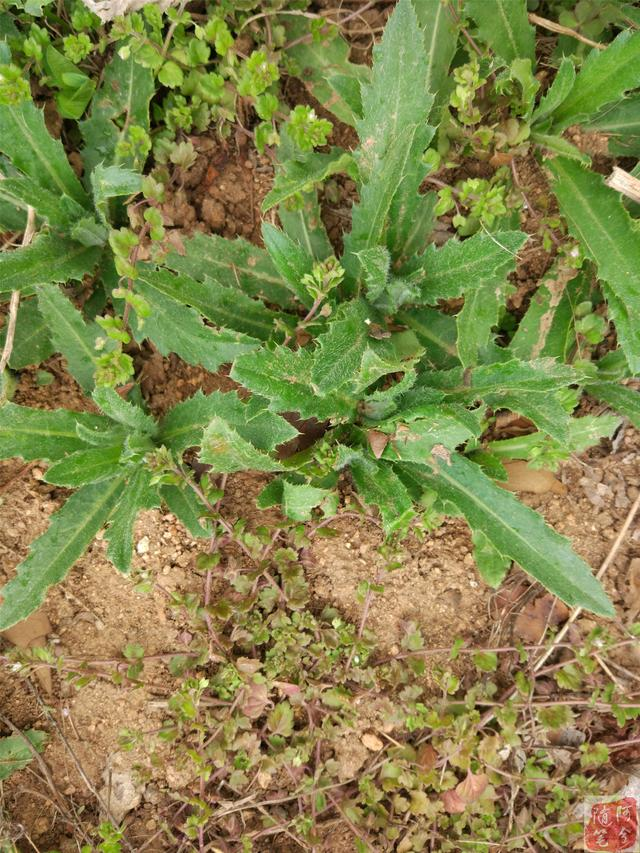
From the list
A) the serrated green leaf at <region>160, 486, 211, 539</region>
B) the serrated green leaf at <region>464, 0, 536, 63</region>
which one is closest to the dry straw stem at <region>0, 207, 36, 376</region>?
the serrated green leaf at <region>160, 486, 211, 539</region>

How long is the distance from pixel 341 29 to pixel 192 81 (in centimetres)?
57

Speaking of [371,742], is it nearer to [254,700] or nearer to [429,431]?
[254,700]

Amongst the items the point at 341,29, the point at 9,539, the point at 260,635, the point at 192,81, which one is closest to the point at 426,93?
the point at 341,29

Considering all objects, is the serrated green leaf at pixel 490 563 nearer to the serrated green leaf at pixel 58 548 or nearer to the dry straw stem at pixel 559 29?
the serrated green leaf at pixel 58 548

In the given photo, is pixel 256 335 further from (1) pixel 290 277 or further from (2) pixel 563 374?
(2) pixel 563 374

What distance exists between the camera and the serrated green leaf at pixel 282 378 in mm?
1859

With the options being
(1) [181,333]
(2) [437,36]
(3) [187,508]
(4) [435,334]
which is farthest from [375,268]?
(3) [187,508]

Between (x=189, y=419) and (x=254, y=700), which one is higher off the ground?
(x=189, y=419)

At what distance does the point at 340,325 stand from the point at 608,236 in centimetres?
99

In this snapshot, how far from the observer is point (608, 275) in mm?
2139

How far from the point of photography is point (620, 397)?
235cm

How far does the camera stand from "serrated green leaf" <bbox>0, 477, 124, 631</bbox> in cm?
209

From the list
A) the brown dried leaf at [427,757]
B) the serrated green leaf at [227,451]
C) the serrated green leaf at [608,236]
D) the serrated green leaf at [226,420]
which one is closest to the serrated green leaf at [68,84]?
the serrated green leaf at [226,420]

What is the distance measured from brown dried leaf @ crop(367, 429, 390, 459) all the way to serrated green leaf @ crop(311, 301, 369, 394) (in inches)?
8.1
